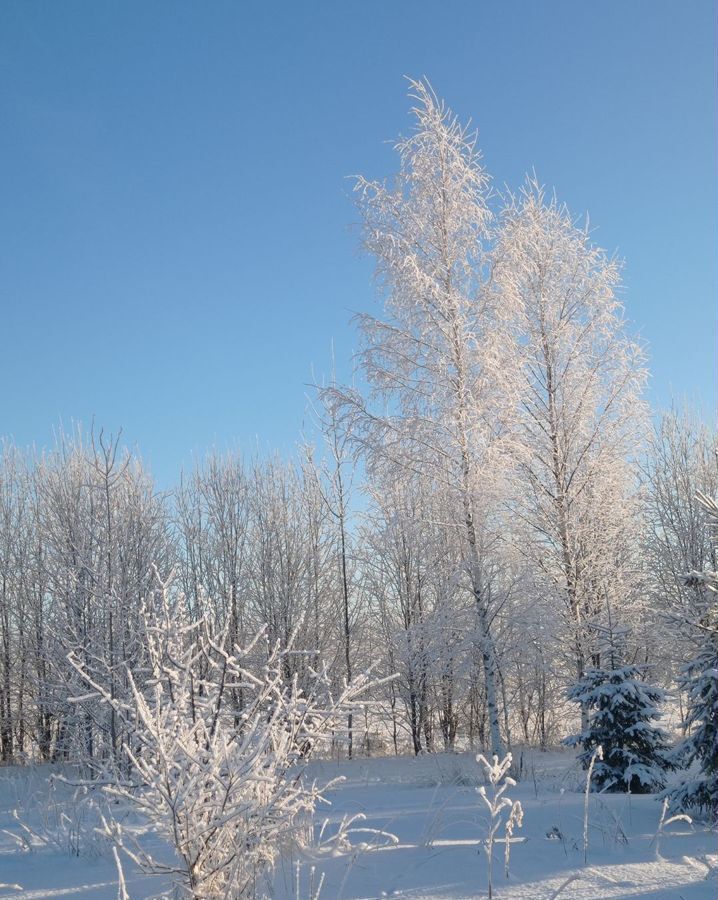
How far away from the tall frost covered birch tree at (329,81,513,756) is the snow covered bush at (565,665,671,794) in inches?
83.2

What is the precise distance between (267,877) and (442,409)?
7.03m

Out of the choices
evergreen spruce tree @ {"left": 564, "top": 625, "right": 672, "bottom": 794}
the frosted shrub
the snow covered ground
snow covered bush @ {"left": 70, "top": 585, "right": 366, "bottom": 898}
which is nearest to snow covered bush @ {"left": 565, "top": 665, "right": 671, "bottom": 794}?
evergreen spruce tree @ {"left": 564, "top": 625, "right": 672, "bottom": 794}

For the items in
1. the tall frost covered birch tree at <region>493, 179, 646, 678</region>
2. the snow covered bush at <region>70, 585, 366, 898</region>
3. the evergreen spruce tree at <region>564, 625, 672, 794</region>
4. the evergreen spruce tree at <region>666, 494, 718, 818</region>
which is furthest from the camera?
the tall frost covered birch tree at <region>493, 179, 646, 678</region>

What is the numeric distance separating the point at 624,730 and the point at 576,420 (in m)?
6.27

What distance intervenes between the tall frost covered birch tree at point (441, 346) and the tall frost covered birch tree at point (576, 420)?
1.91 m

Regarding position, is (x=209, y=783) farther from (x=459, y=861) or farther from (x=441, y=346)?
(x=441, y=346)

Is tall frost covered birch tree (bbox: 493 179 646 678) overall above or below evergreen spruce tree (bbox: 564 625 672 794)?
above

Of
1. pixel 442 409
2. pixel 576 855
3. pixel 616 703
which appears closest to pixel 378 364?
pixel 442 409

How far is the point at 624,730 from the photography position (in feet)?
23.8

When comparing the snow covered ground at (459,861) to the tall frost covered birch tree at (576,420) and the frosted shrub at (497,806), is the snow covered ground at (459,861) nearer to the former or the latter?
the frosted shrub at (497,806)

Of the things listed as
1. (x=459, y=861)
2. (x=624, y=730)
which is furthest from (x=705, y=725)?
(x=624, y=730)

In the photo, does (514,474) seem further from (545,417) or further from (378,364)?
(378,364)

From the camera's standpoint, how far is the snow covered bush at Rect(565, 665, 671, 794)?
720 centimetres

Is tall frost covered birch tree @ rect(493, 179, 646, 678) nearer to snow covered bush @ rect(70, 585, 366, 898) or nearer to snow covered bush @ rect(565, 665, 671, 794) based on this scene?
snow covered bush @ rect(565, 665, 671, 794)
